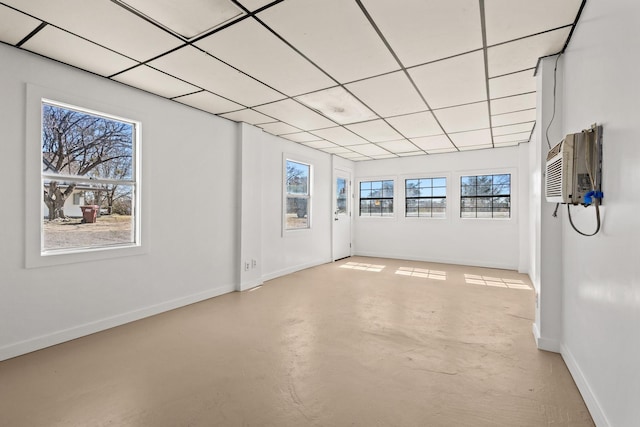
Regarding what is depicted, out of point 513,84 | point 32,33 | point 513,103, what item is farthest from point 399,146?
point 32,33

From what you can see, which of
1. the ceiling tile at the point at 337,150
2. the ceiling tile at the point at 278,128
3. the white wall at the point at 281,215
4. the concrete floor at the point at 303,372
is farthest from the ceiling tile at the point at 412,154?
the concrete floor at the point at 303,372

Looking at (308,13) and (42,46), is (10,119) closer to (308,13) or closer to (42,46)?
(42,46)

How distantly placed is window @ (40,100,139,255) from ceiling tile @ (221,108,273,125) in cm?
128

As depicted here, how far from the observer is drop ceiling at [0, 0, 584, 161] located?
203cm

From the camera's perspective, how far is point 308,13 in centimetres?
206

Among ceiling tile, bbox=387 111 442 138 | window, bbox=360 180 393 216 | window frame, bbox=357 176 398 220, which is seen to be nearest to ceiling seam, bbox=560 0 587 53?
ceiling tile, bbox=387 111 442 138

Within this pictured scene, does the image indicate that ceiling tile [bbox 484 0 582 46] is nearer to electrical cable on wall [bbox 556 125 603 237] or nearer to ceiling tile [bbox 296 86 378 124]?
electrical cable on wall [bbox 556 125 603 237]

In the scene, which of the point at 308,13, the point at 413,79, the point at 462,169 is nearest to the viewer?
the point at 308,13

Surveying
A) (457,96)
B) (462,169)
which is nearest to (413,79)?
(457,96)

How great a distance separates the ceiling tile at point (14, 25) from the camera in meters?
2.08

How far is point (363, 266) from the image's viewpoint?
21.7 feet

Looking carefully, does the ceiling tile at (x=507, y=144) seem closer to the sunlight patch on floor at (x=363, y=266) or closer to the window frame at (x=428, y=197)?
the window frame at (x=428, y=197)

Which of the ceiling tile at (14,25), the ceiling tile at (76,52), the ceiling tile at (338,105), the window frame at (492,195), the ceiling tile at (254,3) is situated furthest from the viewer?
the window frame at (492,195)

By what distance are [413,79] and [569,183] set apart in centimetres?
180
